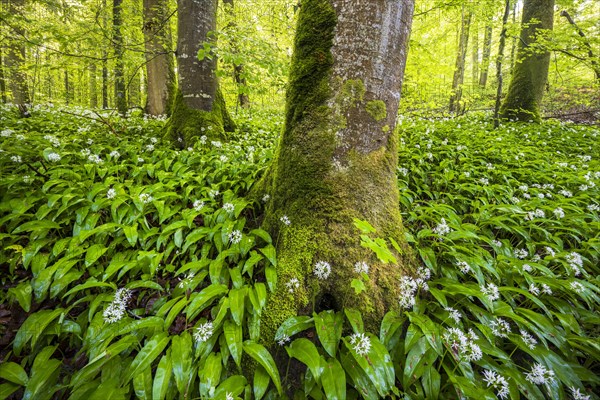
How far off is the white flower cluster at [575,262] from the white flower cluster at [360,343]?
210 cm

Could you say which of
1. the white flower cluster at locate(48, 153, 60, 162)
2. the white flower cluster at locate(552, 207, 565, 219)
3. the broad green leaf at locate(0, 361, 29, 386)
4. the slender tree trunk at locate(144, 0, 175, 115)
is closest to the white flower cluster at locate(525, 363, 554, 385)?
the white flower cluster at locate(552, 207, 565, 219)

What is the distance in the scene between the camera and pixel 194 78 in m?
4.64

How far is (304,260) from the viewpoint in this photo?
80.7 inches

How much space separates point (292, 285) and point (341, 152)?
1170 mm

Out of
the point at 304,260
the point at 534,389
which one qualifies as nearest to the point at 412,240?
the point at 304,260

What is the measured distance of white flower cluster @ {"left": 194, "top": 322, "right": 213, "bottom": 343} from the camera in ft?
5.36

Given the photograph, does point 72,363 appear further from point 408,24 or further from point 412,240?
point 408,24

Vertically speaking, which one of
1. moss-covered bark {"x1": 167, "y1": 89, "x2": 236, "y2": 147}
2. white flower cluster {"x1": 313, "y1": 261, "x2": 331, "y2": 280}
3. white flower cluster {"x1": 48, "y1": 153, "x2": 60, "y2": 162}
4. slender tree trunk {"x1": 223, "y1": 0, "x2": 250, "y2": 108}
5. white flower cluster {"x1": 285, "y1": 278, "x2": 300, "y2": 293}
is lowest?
white flower cluster {"x1": 285, "y1": 278, "x2": 300, "y2": 293}

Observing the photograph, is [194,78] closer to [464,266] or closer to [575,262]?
[464,266]

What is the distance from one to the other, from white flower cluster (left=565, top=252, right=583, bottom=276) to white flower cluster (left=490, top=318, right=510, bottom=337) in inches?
40.8

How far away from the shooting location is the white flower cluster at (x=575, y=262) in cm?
225

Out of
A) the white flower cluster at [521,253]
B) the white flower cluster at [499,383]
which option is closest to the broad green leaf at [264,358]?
the white flower cluster at [499,383]

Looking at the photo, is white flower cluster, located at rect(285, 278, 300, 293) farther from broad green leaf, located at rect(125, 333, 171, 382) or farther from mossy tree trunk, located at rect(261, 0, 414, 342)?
broad green leaf, located at rect(125, 333, 171, 382)

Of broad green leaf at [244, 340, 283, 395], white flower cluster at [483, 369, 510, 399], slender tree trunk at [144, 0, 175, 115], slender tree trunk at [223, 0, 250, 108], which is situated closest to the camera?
white flower cluster at [483, 369, 510, 399]
